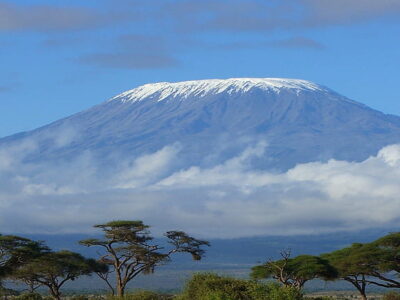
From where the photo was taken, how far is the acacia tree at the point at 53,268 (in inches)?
3360

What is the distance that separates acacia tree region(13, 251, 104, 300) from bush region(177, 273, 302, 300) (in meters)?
21.8

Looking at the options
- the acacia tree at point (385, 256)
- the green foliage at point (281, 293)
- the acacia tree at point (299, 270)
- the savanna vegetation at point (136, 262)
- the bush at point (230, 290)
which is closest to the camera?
the green foliage at point (281, 293)

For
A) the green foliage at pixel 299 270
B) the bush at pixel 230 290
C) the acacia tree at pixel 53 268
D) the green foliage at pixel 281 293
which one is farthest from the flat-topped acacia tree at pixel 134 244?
the green foliage at pixel 281 293

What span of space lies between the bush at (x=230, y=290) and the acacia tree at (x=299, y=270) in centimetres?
2613

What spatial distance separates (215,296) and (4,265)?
34352mm

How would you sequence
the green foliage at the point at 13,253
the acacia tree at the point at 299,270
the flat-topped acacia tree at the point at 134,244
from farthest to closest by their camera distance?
1. the acacia tree at the point at 299,270
2. the flat-topped acacia tree at the point at 134,244
3. the green foliage at the point at 13,253

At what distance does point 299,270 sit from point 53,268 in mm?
20307

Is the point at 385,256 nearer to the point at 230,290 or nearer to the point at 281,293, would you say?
the point at 230,290

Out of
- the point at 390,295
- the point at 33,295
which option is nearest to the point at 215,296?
the point at 33,295

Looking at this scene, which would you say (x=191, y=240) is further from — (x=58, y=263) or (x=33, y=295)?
(x=33, y=295)

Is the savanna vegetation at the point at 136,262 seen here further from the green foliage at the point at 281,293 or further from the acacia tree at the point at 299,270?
the green foliage at the point at 281,293

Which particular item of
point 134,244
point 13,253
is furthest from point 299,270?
point 13,253

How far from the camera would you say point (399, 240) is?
93.2 metres

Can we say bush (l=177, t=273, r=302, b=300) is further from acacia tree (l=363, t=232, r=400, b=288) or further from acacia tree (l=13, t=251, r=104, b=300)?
acacia tree (l=363, t=232, r=400, b=288)
